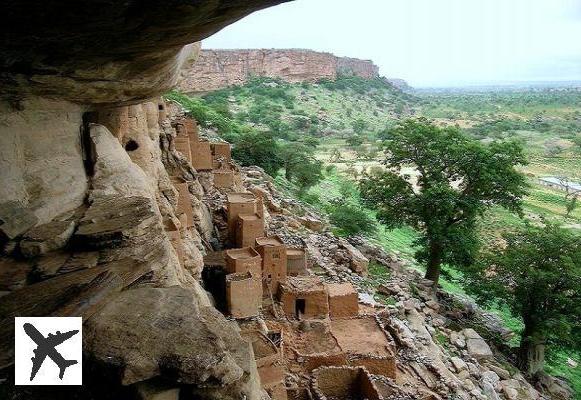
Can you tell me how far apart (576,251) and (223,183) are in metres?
14.2

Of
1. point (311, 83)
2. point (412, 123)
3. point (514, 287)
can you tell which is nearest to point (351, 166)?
Result: point (412, 123)

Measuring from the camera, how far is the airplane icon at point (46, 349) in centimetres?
515

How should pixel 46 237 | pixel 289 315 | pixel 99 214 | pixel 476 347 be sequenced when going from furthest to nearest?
1. pixel 476 347
2. pixel 289 315
3. pixel 99 214
4. pixel 46 237

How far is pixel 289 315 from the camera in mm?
14500

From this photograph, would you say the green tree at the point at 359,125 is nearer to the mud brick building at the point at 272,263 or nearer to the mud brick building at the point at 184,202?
the mud brick building at the point at 272,263

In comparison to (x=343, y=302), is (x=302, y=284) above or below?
above

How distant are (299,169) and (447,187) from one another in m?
15.8

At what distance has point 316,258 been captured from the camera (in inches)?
738

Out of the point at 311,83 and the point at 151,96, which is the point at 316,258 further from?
the point at 311,83

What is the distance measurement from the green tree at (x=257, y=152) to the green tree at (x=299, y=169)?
1.79 meters

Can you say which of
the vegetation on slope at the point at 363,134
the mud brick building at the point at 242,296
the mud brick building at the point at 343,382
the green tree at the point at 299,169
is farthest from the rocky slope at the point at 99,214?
the green tree at the point at 299,169

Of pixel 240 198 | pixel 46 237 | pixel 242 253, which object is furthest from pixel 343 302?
pixel 46 237

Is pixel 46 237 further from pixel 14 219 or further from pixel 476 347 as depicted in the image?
pixel 476 347

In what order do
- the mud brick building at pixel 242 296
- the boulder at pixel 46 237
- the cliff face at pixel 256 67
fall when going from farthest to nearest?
the cliff face at pixel 256 67, the mud brick building at pixel 242 296, the boulder at pixel 46 237
